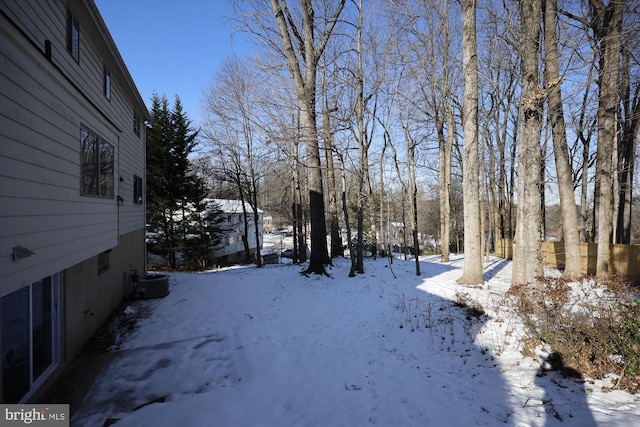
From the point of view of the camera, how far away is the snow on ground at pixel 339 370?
3.60 m

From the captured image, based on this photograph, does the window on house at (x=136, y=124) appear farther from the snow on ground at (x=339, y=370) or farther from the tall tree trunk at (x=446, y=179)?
the tall tree trunk at (x=446, y=179)

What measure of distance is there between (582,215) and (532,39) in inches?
569

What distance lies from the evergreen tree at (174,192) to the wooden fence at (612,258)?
1800cm

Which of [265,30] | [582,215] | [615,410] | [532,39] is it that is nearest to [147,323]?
[615,410]

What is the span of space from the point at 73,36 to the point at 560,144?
1227 centimetres

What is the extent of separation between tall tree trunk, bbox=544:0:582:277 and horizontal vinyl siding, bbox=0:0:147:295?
36.4 feet

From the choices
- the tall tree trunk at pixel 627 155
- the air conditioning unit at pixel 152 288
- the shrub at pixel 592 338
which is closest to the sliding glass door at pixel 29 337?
the air conditioning unit at pixel 152 288

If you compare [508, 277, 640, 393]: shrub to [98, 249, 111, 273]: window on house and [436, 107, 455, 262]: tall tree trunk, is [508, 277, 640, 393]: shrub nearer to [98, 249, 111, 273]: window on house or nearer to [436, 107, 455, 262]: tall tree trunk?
[98, 249, 111, 273]: window on house

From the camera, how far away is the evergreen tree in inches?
726

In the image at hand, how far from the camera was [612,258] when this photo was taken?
35.8 ft

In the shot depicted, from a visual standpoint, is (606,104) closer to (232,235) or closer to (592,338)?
(592,338)

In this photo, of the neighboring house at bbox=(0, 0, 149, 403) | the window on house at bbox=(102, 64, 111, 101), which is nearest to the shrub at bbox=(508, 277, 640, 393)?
the neighboring house at bbox=(0, 0, 149, 403)

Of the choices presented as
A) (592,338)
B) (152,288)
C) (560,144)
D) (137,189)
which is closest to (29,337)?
(152,288)

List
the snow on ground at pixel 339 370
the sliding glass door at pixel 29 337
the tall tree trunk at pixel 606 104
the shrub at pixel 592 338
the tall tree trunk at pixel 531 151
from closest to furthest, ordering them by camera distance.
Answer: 1. the snow on ground at pixel 339 370
2. the sliding glass door at pixel 29 337
3. the shrub at pixel 592 338
4. the tall tree trunk at pixel 531 151
5. the tall tree trunk at pixel 606 104
